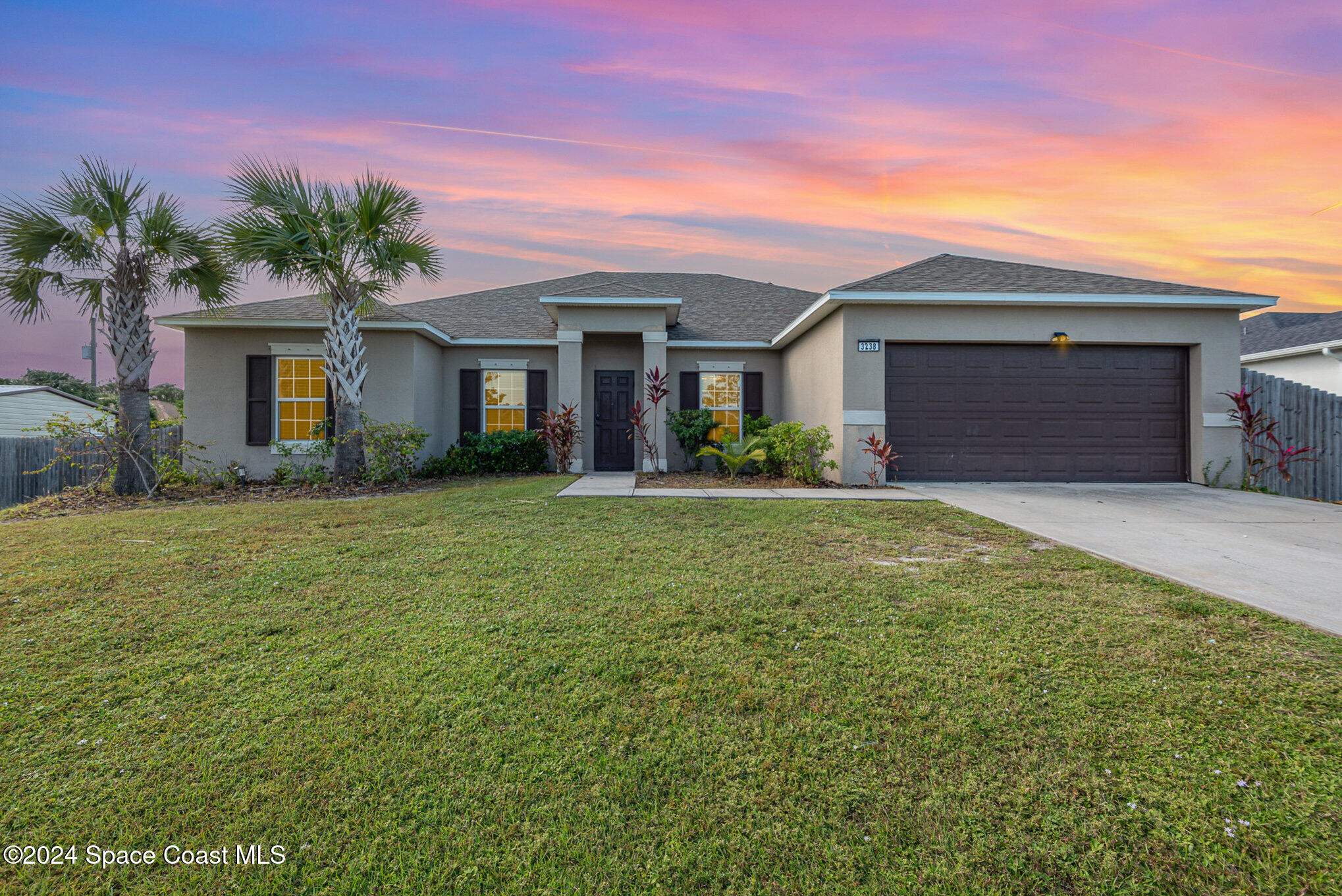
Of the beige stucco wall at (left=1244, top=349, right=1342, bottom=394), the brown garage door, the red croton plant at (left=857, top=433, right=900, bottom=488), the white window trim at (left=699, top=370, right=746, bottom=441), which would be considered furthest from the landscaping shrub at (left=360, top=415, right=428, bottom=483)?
the beige stucco wall at (left=1244, top=349, right=1342, bottom=394)

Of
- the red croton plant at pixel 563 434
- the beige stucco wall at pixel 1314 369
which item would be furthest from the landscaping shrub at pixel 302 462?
the beige stucco wall at pixel 1314 369

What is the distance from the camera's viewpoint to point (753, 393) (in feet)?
41.4

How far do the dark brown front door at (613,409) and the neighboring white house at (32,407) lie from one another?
17.4 metres

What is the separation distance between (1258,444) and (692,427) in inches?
374

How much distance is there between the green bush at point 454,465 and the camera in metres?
11.1

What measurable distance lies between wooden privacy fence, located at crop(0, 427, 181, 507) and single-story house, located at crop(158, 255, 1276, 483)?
208 cm

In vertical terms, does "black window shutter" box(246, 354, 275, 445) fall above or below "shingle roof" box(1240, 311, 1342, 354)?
below

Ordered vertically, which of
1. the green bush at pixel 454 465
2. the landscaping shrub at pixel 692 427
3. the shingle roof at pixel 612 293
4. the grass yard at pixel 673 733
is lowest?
the grass yard at pixel 673 733

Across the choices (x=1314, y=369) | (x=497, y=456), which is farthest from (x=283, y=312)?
(x=1314, y=369)

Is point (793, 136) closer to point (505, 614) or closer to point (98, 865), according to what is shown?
point (505, 614)

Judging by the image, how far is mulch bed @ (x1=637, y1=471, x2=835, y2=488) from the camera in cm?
890

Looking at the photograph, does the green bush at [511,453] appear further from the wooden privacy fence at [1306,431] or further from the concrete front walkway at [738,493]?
the wooden privacy fence at [1306,431]

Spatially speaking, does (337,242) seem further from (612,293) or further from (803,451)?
(803,451)

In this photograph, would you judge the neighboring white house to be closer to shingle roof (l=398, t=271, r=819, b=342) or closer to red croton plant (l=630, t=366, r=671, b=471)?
shingle roof (l=398, t=271, r=819, b=342)
